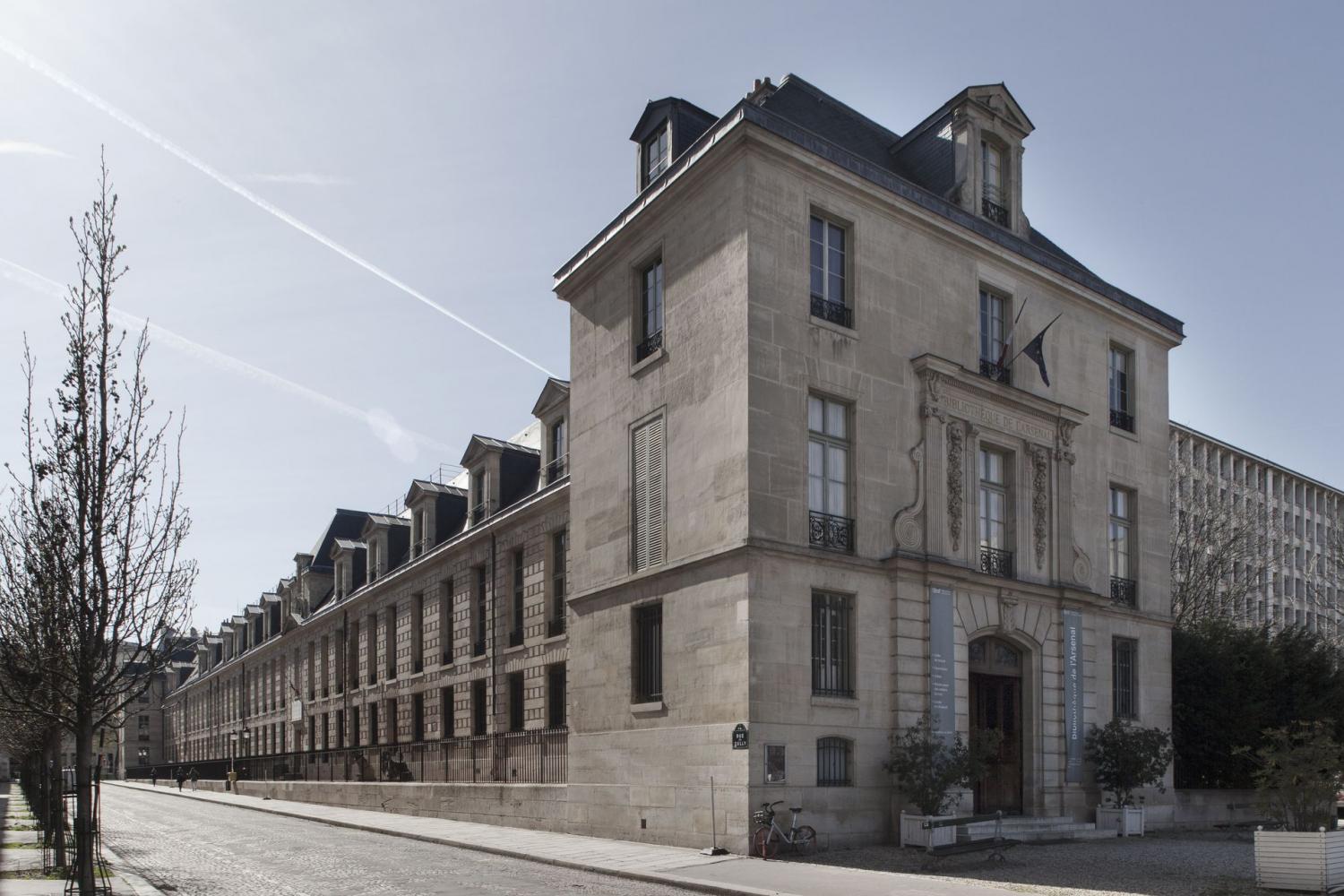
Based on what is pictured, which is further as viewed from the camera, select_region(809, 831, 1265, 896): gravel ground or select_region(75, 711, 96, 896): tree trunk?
select_region(809, 831, 1265, 896): gravel ground

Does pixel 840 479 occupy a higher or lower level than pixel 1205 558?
higher

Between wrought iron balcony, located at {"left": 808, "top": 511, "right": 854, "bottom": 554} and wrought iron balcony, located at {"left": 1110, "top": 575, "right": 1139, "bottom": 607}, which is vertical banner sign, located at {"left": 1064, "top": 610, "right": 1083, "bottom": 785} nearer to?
wrought iron balcony, located at {"left": 1110, "top": 575, "right": 1139, "bottom": 607}

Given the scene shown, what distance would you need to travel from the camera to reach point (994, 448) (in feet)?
83.7

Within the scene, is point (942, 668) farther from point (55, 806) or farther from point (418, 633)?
point (418, 633)

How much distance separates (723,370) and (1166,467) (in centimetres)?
1449

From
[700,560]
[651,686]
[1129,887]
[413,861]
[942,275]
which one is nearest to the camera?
[1129,887]

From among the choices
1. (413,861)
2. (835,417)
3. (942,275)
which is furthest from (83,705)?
(942,275)

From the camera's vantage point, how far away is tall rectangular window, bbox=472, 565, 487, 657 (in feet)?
120

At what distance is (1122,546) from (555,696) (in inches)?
589

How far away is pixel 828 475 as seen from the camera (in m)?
22.3

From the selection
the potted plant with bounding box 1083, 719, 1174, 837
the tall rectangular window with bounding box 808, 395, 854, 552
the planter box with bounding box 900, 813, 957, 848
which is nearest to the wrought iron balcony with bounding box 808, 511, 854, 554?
the tall rectangular window with bounding box 808, 395, 854, 552

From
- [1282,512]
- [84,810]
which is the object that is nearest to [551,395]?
[84,810]

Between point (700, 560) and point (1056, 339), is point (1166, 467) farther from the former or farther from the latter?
point (700, 560)

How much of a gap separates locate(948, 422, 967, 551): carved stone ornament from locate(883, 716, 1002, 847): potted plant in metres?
3.98
